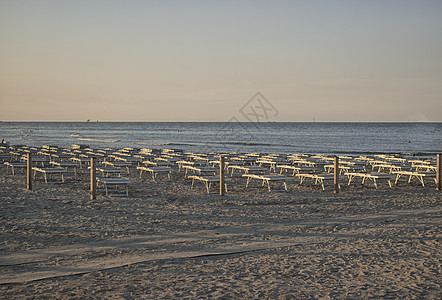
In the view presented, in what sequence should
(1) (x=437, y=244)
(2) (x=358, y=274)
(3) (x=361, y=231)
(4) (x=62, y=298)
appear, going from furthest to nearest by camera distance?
(3) (x=361, y=231) < (1) (x=437, y=244) < (2) (x=358, y=274) < (4) (x=62, y=298)

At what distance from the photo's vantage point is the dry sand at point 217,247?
391 centimetres

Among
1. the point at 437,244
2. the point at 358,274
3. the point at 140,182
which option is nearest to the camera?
the point at 358,274

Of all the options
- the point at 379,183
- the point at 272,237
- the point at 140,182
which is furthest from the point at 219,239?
the point at 379,183

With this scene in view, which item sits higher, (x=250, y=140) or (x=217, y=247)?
(x=217, y=247)

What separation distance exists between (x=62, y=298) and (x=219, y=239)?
7.94 feet

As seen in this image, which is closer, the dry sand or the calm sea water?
the dry sand

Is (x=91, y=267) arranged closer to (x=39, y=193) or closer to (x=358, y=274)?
(x=358, y=274)

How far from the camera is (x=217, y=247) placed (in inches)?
208

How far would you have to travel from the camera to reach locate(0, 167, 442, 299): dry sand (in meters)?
3.91

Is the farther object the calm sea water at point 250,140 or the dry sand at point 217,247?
the calm sea water at point 250,140

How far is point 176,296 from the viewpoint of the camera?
371 cm

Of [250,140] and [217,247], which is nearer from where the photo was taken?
[217,247]

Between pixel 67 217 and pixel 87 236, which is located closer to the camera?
pixel 87 236

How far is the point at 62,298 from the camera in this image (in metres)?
3.61
